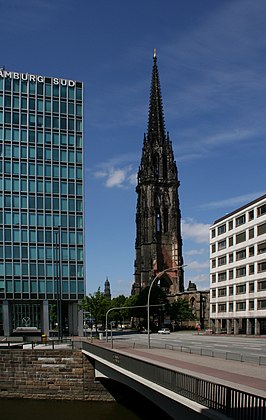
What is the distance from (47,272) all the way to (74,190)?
13219 millimetres

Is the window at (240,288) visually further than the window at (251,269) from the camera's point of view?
Yes

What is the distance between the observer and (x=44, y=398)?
162ft

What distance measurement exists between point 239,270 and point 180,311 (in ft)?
163

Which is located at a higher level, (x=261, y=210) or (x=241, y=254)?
(x=261, y=210)

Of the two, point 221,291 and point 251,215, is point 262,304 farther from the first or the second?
point 221,291

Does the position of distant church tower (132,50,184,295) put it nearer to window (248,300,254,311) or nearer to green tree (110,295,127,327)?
green tree (110,295,127,327)

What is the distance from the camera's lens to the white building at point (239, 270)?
8488cm

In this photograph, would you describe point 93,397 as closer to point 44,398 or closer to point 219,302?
point 44,398

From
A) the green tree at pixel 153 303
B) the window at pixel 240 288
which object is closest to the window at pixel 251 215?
the window at pixel 240 288

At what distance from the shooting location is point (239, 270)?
93.2 m

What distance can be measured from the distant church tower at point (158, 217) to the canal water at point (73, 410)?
116 m

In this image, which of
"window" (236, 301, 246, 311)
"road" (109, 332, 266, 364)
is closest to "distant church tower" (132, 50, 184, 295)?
"window" (236, 301, 246, 311)

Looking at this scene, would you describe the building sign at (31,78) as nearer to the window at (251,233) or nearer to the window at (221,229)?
the window at (221,229)

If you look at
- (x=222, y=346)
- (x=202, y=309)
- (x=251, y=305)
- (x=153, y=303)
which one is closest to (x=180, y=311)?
(x=202, y=309)
